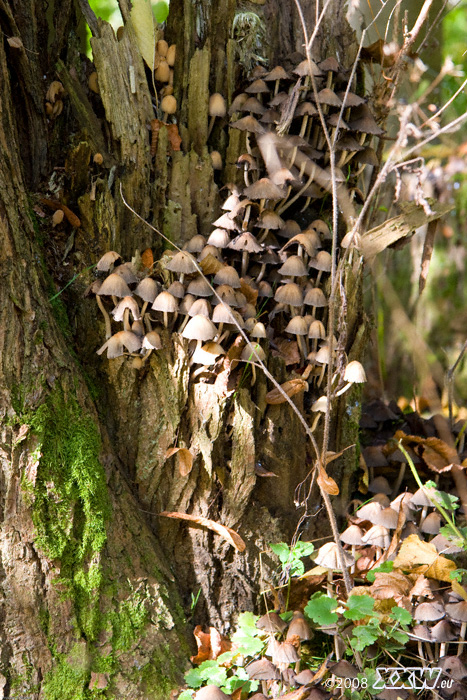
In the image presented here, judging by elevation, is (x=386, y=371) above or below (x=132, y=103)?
below

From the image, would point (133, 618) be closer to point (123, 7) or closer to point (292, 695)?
point (292, 695)

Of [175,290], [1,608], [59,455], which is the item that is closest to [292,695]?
[1,608]

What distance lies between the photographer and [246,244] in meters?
3.53

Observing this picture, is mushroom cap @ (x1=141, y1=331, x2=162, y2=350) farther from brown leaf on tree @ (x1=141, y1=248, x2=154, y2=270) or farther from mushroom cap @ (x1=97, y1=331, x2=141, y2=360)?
brown leaf on tree @ (x1=141, y1=248, x2=154, y2=270)

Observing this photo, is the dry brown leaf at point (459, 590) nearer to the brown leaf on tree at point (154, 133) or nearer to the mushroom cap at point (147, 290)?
the mushroom cap at point (147, 290)

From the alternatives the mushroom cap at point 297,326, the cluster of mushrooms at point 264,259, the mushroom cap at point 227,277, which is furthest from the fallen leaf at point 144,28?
the mushroom cap at point 297,326

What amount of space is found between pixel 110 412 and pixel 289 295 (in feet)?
4.29

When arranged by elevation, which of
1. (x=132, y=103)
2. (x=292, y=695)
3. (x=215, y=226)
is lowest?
(x=292, y=695)

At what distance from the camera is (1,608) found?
9.38 feet

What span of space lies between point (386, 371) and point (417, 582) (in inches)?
143

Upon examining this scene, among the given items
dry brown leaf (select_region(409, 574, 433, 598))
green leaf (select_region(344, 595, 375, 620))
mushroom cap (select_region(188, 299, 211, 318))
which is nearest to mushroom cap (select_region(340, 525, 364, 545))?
dry brown leaf (select_region(409, 574, 433, 598))

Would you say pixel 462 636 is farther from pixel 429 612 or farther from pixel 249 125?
pixel 249 125

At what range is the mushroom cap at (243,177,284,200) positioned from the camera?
3.55 m

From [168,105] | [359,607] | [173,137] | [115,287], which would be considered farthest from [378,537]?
[168,105]
